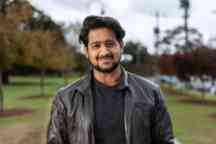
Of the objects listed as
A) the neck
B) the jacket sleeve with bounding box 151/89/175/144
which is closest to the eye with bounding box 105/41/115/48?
the neck

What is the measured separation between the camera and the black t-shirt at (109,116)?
2.19m

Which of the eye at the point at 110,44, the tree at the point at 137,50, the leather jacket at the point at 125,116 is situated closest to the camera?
the leather jacket at the point at 125,116

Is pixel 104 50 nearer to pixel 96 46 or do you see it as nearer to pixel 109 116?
pixel 96 46

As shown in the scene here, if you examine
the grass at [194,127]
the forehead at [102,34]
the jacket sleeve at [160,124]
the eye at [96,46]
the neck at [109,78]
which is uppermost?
the forehead at [102,34]

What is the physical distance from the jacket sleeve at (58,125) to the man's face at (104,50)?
27 centimetres

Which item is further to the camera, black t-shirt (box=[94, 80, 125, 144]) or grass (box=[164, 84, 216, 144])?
grass (box=[164, 84, 216, 144])

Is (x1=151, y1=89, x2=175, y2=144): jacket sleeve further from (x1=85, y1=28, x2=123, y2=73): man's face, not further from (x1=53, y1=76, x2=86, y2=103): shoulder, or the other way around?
(x1=53, y1=76, x2=86, y2=103): shoulder

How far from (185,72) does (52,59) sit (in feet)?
28.0

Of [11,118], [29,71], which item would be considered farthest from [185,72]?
[29,71]

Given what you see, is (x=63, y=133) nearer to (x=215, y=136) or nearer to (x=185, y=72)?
(x=215, y=136)

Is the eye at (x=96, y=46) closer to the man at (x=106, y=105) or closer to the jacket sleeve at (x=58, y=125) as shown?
the man at (x=106, y=105)

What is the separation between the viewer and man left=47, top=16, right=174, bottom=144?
2.19m

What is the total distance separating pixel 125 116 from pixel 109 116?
0.08 meters

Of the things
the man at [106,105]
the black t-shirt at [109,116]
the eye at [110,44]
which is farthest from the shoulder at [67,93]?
the eye at [110,44]
